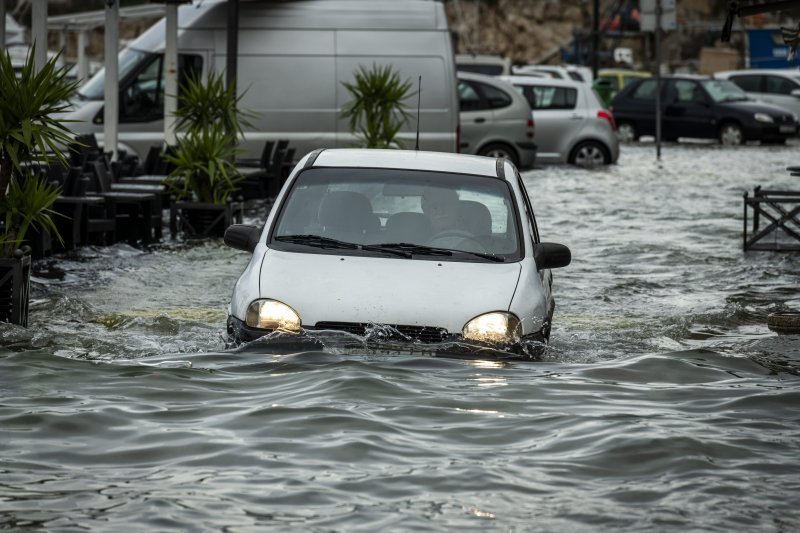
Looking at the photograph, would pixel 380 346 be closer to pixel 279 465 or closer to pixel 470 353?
→ pixel 470 353

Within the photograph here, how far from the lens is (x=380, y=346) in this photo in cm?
823

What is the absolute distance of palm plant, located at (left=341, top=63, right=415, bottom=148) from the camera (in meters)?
20.5

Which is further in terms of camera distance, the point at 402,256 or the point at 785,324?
the point at 785,324

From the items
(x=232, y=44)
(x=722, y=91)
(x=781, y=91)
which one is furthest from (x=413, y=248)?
(x=781, y=91)

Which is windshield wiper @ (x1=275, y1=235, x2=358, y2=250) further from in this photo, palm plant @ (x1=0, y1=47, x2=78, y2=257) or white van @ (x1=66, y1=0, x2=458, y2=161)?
white van @ (x1=66, y1=0, x2=458, y2=161)

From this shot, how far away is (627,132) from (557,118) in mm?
8973

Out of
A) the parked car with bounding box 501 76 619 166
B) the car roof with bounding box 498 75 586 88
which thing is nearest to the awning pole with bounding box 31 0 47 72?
the car roof with bounding box 498 75 586 88

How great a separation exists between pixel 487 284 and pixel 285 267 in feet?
3.54

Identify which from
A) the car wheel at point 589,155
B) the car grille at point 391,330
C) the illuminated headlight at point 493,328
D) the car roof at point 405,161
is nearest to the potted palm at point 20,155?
the car roof at point 405,161

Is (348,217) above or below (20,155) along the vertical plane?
below

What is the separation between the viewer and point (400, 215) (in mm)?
9219

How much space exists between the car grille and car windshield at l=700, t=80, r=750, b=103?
3014 centimetres

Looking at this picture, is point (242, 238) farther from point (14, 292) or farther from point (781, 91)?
point (781, 91)

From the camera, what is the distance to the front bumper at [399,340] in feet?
26.8
